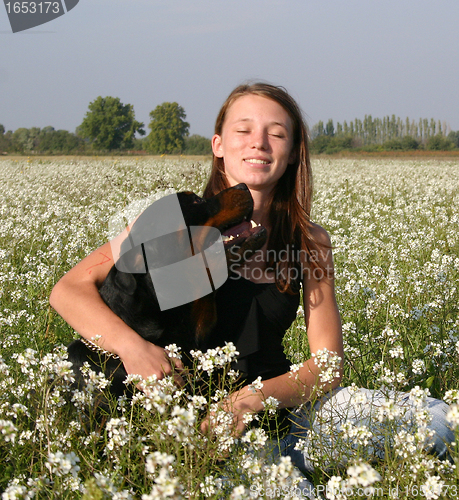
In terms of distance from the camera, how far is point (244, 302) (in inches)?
106

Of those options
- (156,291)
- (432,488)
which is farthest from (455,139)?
(432,488)

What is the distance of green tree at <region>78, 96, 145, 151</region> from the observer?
79.2m

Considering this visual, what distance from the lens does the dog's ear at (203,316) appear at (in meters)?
2.57

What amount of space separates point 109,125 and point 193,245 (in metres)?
82.2

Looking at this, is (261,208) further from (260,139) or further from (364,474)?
(364,474)

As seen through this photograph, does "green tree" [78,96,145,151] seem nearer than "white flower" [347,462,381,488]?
No

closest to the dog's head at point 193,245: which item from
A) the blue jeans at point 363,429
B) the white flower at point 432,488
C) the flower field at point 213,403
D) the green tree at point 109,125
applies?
the flower field at point 213,403

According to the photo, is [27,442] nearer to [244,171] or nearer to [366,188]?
[244,171]

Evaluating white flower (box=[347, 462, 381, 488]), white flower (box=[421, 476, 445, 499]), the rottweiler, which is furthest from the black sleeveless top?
white flower (box=[347, 462, 381, 488])

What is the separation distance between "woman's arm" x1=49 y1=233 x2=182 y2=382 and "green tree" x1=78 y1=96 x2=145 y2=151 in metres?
76.3

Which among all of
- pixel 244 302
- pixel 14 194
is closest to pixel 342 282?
pixel 244 302

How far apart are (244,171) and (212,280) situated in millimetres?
668

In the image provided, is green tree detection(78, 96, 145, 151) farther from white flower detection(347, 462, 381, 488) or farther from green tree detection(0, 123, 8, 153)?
white flower detection(347, 462, 381, 488)

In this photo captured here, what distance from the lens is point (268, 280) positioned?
2.84 meters
